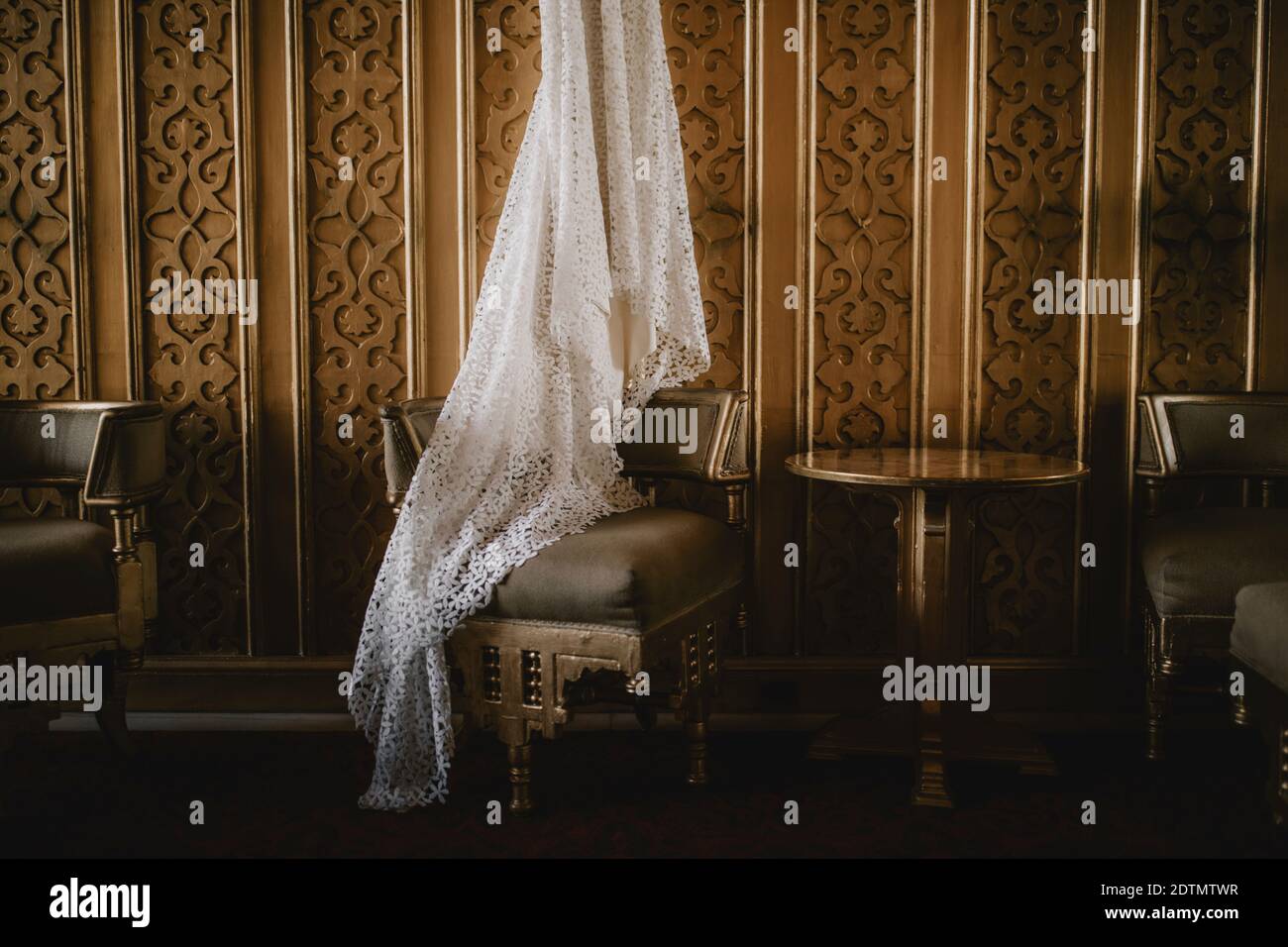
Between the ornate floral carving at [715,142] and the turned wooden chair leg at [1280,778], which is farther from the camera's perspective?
the ornate floral carving at [715,142]

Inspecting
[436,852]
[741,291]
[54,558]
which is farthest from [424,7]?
[436,852]

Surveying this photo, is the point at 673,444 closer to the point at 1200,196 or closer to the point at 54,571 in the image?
the point at 54,571

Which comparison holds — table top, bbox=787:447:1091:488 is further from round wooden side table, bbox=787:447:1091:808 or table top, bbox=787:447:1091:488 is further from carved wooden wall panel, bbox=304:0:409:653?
carved wooden wall panel, bbox=304:0:409:653

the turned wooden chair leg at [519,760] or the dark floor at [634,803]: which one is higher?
the turned wooden chair leg at [519,760]

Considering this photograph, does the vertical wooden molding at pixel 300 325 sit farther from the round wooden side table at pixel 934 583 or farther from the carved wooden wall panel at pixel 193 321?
the round wooden side table at pixel 934 583

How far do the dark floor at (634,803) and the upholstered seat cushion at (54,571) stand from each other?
1.53 ft

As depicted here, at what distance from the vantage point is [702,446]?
2643 millimetres

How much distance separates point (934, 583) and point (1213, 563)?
62cm

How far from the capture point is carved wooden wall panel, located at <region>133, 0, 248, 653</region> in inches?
113

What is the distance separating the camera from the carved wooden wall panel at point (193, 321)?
9.41ft

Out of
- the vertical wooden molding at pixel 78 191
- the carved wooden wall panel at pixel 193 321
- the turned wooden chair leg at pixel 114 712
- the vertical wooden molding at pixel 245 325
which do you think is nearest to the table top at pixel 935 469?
the vertical wooden molding at pixel 245 325

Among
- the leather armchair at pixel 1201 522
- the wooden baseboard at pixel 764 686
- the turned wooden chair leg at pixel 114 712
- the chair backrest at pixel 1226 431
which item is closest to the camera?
the leather armchair at pixel 1201 522
